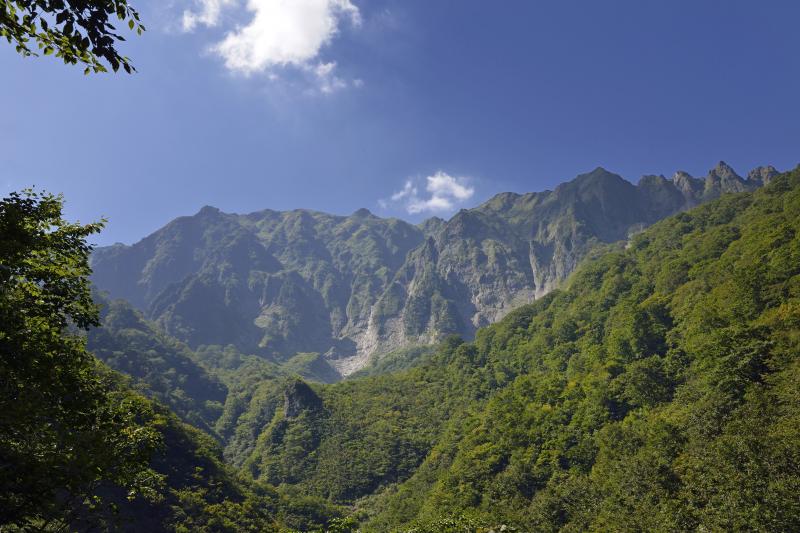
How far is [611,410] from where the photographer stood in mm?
83188

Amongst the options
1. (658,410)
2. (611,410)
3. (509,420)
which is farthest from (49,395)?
(509,420)

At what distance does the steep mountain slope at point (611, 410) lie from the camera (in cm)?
5034

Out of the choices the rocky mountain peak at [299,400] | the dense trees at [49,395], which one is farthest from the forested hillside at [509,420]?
the rocky mountain peak at [299,400]

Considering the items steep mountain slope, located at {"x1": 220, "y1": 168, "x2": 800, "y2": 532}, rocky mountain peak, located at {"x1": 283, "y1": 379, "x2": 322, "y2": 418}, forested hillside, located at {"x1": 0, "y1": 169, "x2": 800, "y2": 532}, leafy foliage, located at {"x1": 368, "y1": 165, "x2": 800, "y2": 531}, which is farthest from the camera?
rocky mountain peak, located at {"x1": 283, "y1": 379, "x2": 322, "y2": 418}

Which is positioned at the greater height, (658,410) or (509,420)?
(658,410)

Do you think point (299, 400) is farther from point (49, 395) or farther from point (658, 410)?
point (49, 395)

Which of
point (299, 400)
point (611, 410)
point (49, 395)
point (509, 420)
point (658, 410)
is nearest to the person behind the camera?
point (49, 395)

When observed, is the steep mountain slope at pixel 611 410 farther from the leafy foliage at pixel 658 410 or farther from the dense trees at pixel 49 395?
the dense trees at pixel 49 395

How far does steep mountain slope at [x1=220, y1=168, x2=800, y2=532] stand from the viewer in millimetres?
50344

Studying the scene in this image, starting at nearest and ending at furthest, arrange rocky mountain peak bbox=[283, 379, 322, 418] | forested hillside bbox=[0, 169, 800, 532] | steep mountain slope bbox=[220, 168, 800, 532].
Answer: forested hillside bbox=[0, 169, 800, 532], steep mountain slope bbox=[220, 168, 800, 532], rocky mountain peak bbox=[283, 379, 322, 418]

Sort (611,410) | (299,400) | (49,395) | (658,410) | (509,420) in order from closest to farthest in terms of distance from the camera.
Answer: (49,395) < (658,410) < (611,410) < (509,420) < (299,400)

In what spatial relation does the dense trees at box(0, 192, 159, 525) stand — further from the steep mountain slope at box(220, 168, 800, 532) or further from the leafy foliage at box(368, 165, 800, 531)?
the leafy foliage at box(368, 165, 800, 531)

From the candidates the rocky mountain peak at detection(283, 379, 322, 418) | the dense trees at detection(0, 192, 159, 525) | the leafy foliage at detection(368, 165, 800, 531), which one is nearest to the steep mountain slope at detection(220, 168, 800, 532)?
the leafy foliage at detection(368, 165, 800, 531)

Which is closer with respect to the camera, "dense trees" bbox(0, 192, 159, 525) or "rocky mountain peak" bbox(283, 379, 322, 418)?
"dense trees" bbox(0, 192, 159, 525)
